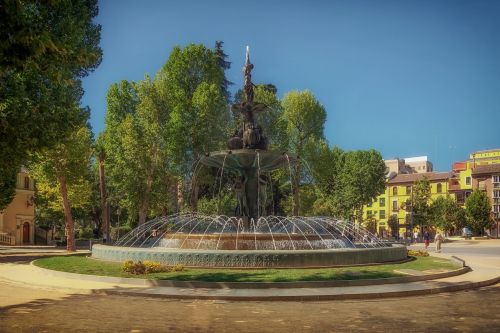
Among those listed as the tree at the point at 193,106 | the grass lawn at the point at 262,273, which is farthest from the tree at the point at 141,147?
the grass lawn at the point at 262,273

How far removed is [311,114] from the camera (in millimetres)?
46406

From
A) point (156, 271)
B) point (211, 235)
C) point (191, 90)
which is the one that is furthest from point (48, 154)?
point (156, 271)

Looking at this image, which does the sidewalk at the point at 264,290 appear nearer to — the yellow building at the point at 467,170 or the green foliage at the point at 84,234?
the green foliage at the point at 84,234

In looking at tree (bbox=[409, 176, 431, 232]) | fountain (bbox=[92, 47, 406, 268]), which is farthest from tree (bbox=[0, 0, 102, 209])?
tree (bbox=[409, 176, 431, 232])

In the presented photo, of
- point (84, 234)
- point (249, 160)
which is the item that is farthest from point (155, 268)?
point (84, 234)

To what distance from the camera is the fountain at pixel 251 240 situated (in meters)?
16.3

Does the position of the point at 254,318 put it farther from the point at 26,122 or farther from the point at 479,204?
the point at 479,204

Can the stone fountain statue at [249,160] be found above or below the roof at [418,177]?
below

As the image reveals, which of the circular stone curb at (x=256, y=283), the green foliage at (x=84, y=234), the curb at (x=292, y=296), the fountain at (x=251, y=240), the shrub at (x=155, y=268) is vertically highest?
the fountain at (x=251, y=240)

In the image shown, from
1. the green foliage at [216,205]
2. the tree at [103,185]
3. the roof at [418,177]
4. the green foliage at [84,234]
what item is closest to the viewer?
the tree at [103,185]

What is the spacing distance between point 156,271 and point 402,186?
84764 mm

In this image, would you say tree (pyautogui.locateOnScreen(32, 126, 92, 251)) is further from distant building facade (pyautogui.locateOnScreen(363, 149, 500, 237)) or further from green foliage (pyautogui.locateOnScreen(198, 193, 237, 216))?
distant building facade (pyautogui.locateOnScreen(363, 149, 500, 237))

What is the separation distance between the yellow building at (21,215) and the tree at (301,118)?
28.9m

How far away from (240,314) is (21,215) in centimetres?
4759
